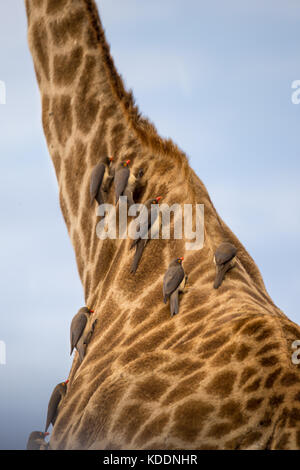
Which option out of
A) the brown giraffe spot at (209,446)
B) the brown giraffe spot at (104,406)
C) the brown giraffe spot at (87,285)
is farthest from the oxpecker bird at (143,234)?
the brown giraffe spot at (209,446)

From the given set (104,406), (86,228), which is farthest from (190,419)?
(86,228)

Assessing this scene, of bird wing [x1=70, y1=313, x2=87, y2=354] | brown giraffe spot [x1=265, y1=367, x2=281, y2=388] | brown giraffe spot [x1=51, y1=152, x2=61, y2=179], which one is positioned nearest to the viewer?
brown giraffe spot [x1=265, y1=367, x2=281, y2=388]

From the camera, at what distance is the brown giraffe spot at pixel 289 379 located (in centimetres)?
241

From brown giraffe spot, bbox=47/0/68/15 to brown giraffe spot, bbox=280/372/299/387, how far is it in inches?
134

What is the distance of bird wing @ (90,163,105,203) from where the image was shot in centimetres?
409

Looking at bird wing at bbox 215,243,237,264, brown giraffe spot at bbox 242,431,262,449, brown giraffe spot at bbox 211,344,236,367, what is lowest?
brown giraffe spot at bbox 242,431,262,449

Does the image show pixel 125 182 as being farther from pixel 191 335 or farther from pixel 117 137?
pixel 191 335

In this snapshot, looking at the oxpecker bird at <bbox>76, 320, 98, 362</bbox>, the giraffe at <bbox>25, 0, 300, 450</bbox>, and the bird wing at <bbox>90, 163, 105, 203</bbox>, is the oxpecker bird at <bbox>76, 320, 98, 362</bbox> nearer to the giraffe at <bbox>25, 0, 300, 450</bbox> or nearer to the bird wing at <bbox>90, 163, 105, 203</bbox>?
the giraffe at <bbox>25, 0, 300, 450</bbox>

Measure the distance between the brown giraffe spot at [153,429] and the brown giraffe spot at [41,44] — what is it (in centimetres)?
305

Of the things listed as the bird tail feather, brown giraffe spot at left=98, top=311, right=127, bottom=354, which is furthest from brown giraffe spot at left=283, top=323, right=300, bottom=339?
the bird tail feather

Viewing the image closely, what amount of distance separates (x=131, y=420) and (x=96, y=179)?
1.82 meters

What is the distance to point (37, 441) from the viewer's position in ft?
10.5
